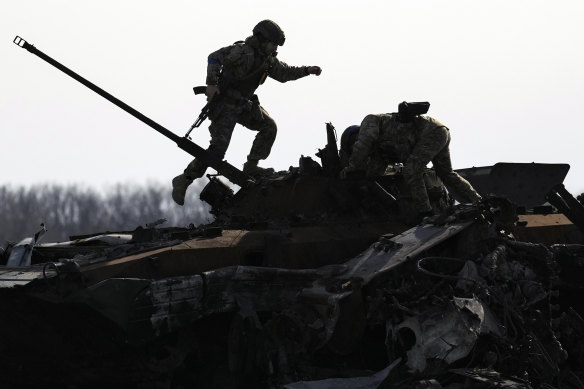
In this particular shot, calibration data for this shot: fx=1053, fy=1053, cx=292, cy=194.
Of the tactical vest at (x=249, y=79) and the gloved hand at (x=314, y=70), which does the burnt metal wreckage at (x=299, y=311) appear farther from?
the gloved hand at (x=314, y=70)

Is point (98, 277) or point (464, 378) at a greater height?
point (98, 277)

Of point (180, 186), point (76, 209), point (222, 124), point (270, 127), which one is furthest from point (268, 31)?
point (76, 209)

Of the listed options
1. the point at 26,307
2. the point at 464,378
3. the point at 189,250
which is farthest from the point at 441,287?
the point at 26,307

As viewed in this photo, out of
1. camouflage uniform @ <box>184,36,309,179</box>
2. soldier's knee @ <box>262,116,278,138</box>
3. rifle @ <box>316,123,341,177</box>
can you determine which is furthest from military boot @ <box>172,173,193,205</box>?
rifle @ <box>316,123,341,177</box>

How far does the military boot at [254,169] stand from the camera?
13977 mm

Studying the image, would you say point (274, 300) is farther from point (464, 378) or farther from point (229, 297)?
point (464, 378)

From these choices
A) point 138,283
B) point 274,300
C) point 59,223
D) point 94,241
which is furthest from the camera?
point 59,223

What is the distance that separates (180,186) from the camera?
13906 mm

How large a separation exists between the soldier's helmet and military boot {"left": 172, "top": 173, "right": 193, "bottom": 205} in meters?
2.09

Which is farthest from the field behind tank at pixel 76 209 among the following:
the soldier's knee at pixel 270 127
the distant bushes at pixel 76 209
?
the soldier's knee at pixel 270 127

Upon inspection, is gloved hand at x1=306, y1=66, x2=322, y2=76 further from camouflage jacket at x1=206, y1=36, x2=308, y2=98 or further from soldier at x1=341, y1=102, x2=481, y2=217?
soldier at x1=341, y1=102, x2=481, y2=217

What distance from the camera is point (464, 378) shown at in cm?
990

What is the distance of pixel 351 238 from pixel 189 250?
2.14 metres

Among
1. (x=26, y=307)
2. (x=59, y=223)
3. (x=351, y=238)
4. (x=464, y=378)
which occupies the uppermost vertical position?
(x=59, y=223)
